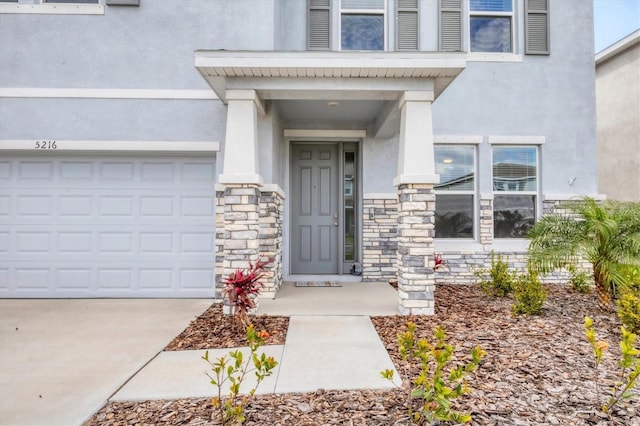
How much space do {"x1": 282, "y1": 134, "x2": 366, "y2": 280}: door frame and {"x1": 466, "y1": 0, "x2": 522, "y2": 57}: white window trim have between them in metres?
2.59

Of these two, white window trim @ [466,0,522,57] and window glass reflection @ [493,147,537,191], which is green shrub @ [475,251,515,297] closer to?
window glass reflection @ [493,147,537,191]

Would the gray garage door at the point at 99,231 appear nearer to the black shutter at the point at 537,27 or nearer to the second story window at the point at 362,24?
the second story window at the point at 362,24

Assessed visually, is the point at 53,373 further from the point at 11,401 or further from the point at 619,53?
the point at 619,53

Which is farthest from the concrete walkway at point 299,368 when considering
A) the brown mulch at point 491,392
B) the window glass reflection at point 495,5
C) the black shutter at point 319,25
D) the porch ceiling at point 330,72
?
the window glass reflection at point 495,5

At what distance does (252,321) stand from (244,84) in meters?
2.91

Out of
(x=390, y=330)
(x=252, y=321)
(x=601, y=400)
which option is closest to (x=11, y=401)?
(x=252, y=321)

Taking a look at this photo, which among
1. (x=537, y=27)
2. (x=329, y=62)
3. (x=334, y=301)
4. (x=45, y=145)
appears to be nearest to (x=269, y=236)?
(x=334, y=301)

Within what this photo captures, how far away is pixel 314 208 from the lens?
295 inches

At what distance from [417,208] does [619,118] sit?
8.31m

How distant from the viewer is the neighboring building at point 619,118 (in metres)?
9.12

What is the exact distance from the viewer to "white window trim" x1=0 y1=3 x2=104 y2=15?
6.06 meters

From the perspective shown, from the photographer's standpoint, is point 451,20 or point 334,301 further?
point 451,20

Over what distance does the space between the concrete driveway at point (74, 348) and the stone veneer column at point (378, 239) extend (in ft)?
9.49

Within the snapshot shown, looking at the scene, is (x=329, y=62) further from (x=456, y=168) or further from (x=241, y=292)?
(x=456, y=168)
